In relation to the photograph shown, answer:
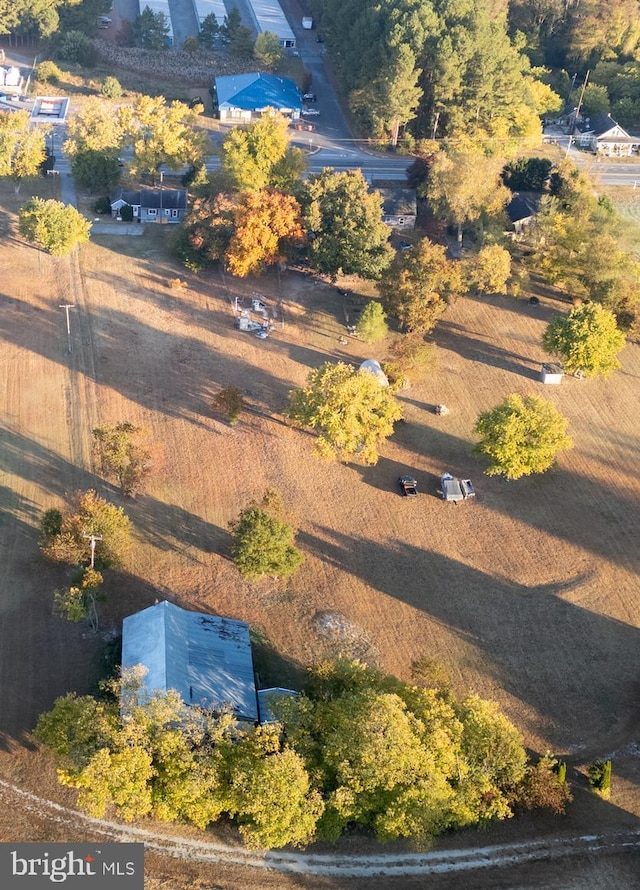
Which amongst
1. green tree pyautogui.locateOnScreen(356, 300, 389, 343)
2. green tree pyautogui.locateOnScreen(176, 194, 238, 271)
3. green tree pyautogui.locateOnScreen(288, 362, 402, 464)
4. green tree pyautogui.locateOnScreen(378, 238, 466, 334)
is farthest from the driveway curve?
green tree pyautogui.locateOnScreen(176, 194, 238, 271)

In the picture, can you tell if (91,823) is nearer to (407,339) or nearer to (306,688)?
(306,688)

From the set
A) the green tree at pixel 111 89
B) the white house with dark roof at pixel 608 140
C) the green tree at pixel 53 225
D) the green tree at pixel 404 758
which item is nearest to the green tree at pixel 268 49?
the green tree at pixel 111 89

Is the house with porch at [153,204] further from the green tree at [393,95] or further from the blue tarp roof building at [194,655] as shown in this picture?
the blue tarp roof building at [194,655]

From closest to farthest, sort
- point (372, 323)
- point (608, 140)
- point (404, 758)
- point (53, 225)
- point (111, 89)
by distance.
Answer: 1. point (404, 758)
2. point (372, 323)
3. point (53, 225)
4. point (608, 140)
5. point (111, 89)

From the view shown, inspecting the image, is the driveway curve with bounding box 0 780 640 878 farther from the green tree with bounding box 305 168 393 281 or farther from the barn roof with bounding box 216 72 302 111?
the barn roof with bounding box 216 72 302 111

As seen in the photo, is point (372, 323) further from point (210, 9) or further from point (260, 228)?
point (210, 9)

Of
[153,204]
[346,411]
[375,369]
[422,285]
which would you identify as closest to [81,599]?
[346,411]
